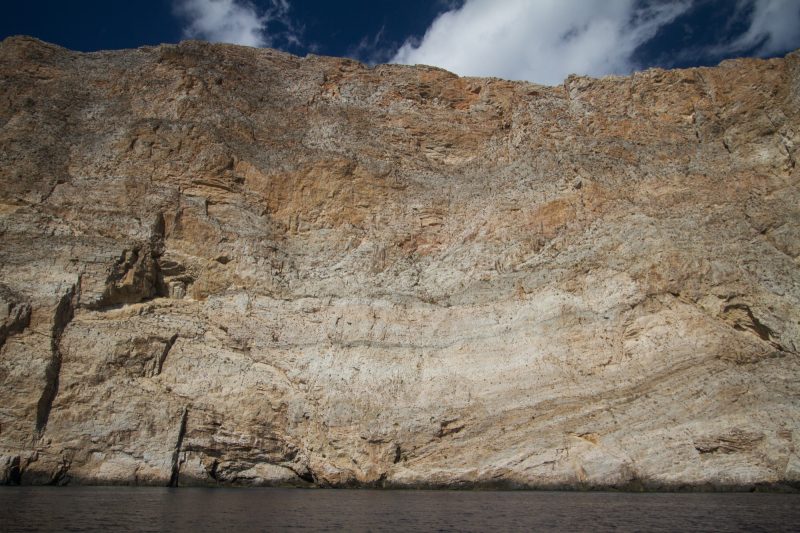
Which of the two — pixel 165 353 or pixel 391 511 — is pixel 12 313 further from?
pixel 391 511

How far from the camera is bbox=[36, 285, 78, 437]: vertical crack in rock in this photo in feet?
63.3

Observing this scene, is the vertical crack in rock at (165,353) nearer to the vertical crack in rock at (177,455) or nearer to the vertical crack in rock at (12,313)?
the vertical crack in rock at (177,455)

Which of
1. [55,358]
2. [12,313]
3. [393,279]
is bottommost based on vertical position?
[55,358]

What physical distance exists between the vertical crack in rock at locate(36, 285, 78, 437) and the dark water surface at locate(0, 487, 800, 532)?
4170mm

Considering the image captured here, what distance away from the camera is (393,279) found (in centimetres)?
2472

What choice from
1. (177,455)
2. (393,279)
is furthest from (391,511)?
(393,279)

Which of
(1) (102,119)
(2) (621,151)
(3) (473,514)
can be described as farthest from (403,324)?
(1) (102,119)

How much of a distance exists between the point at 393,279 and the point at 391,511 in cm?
1309

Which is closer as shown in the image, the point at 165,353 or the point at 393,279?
the point at 165,353

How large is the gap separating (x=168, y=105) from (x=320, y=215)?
919 centimetres

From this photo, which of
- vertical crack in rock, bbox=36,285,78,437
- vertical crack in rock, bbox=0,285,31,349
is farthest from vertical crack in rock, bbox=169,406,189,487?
vertical crack in rock, bbox=0,285,31,349

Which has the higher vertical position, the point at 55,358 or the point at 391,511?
the point at 55,358

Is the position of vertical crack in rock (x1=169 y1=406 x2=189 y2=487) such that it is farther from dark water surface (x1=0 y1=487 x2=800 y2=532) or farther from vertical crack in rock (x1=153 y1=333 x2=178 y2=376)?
dark water surface (x1=0 y1=487 x2=800 y2=532)

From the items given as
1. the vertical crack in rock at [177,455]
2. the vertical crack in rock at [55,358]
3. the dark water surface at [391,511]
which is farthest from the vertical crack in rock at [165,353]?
the dark water surface at [391,511]
